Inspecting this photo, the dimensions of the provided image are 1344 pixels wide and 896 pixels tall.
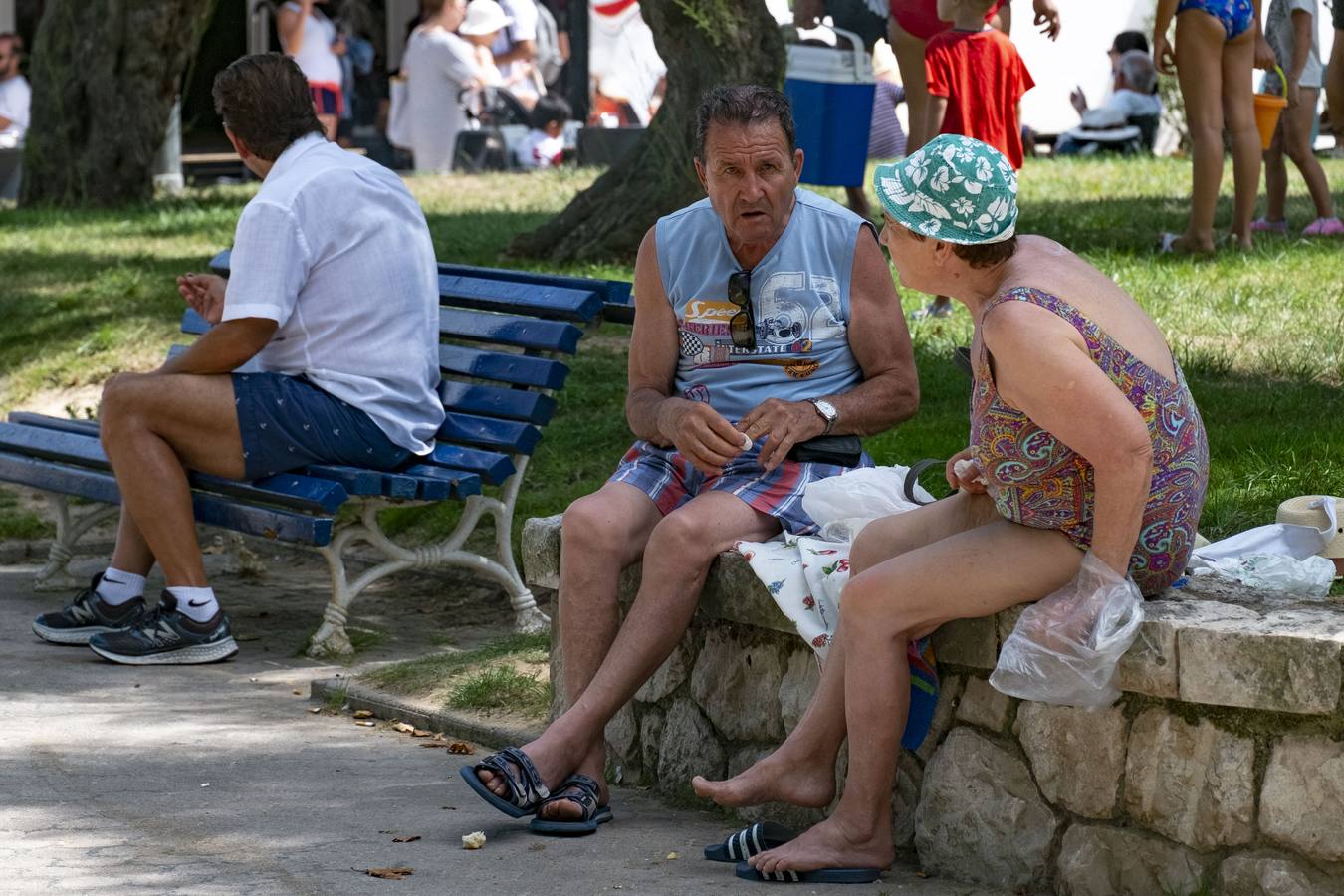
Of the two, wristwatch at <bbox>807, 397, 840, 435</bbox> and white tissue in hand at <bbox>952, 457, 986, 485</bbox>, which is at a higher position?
white tissue in hand at <bbox>952, 457, 986, 485</bbox>

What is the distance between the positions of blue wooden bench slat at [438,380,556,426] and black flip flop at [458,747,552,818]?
6.23 ft

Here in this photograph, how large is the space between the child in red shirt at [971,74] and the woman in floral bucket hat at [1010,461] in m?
4.17

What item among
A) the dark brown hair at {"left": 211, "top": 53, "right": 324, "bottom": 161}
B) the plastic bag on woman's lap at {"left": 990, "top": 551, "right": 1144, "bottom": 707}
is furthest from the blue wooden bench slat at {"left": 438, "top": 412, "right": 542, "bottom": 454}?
the plastic bag on woman's lap at {"left": 990, "top": 551, "right": 1144, "bottom": 707}

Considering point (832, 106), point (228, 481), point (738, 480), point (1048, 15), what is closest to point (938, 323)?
point (1048, 15)

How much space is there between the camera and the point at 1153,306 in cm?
730

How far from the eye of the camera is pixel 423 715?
470cm

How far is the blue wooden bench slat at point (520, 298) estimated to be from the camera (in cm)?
562

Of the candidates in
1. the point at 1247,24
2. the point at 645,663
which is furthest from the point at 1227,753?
the point at 1247,24

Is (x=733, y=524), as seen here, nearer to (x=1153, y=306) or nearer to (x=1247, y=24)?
(x=1153, y=306)

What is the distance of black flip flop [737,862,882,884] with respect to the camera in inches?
135

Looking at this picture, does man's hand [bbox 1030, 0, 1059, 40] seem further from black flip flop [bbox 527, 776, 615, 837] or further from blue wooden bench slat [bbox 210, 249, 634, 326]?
black flip flop [bbox 527, 776, 615, 837]

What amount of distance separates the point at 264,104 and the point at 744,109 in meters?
1.77

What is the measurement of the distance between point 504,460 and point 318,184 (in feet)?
3.03

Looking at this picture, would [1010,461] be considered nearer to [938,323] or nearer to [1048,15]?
[938,323]
